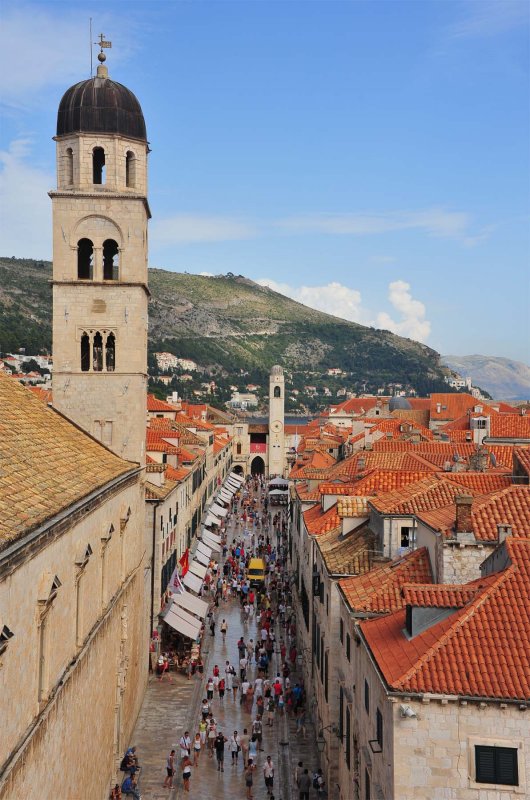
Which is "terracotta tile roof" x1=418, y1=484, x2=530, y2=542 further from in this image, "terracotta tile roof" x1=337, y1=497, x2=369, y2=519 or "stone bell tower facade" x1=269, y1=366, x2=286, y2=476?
"stone bell tower facade" x1=269, y1=366, x2=286, y2=476

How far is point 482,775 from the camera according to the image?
45.4 feet

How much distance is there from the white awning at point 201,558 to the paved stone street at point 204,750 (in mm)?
15763

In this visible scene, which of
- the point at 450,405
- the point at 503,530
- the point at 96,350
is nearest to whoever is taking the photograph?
the point at 503,530

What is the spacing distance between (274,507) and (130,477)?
226 feet

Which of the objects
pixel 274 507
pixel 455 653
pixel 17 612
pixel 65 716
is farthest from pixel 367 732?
pixel 274 507

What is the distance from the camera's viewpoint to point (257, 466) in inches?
5920

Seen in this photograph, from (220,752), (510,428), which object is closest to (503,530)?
(220,752)

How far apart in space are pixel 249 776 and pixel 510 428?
46.0 meters

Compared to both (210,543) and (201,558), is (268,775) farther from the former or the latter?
(210,543)

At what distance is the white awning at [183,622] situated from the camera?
38125 millimetres

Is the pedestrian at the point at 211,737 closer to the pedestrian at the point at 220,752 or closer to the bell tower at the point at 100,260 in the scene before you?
the pedestrian at the point at 220,752

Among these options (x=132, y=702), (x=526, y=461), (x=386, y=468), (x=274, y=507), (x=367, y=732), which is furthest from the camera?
(x=274, y=507)

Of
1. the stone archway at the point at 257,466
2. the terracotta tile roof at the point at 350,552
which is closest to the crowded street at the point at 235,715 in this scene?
the terracotta tile roof at the point at 350,552

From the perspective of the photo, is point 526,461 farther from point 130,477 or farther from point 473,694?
point 473,694
